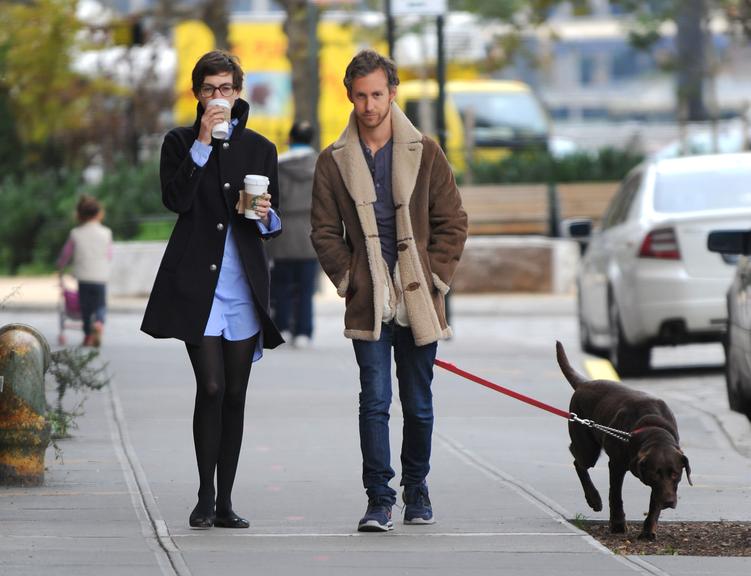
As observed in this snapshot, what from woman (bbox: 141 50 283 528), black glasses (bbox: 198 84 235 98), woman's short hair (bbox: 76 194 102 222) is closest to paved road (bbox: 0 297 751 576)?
woman (bbox: 141 50 283 528)

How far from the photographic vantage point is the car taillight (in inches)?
513

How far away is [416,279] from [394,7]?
394 inches

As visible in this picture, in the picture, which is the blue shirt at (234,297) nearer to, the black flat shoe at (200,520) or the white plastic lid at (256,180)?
the white plastic lid at (256,180)

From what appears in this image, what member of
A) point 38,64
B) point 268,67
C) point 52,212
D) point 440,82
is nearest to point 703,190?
point 440,82

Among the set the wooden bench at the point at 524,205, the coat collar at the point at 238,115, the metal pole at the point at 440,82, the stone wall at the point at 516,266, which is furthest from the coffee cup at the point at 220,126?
the wooden bench at the point at 524,205

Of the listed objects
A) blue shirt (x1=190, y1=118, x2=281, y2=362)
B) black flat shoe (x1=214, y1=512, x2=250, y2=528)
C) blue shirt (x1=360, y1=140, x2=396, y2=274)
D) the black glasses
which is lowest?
black flat shoe (x1=214, y1=512, x2=250, y2=528)

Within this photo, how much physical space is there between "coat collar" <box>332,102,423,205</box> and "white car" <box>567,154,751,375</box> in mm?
6175

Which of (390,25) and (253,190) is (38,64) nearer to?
(390,25)

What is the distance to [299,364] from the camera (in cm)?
1391

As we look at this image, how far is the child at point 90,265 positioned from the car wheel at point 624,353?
424 cm

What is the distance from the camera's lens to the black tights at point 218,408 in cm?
698

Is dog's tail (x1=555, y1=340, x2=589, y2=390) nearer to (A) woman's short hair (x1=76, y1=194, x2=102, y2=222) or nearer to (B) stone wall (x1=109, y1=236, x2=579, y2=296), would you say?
(A) woman's short hair (x1=76, y1=194, x2=102, y2=222)

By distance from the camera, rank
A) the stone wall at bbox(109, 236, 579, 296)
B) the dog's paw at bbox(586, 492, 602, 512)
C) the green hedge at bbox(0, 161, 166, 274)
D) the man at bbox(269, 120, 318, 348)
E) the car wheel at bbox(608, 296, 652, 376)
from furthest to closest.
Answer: the green hedge at bbox(0, 161, 166, 274) → the stone wall at bbox(109, 236, 579, 296) → the man at bbox(269, 120, 318, 348) → the car wheel at bbox(608, 296, 652, 376) → the dog's paw at bbox(586, 492, 602, 512)

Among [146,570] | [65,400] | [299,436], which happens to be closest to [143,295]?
[65,400]
